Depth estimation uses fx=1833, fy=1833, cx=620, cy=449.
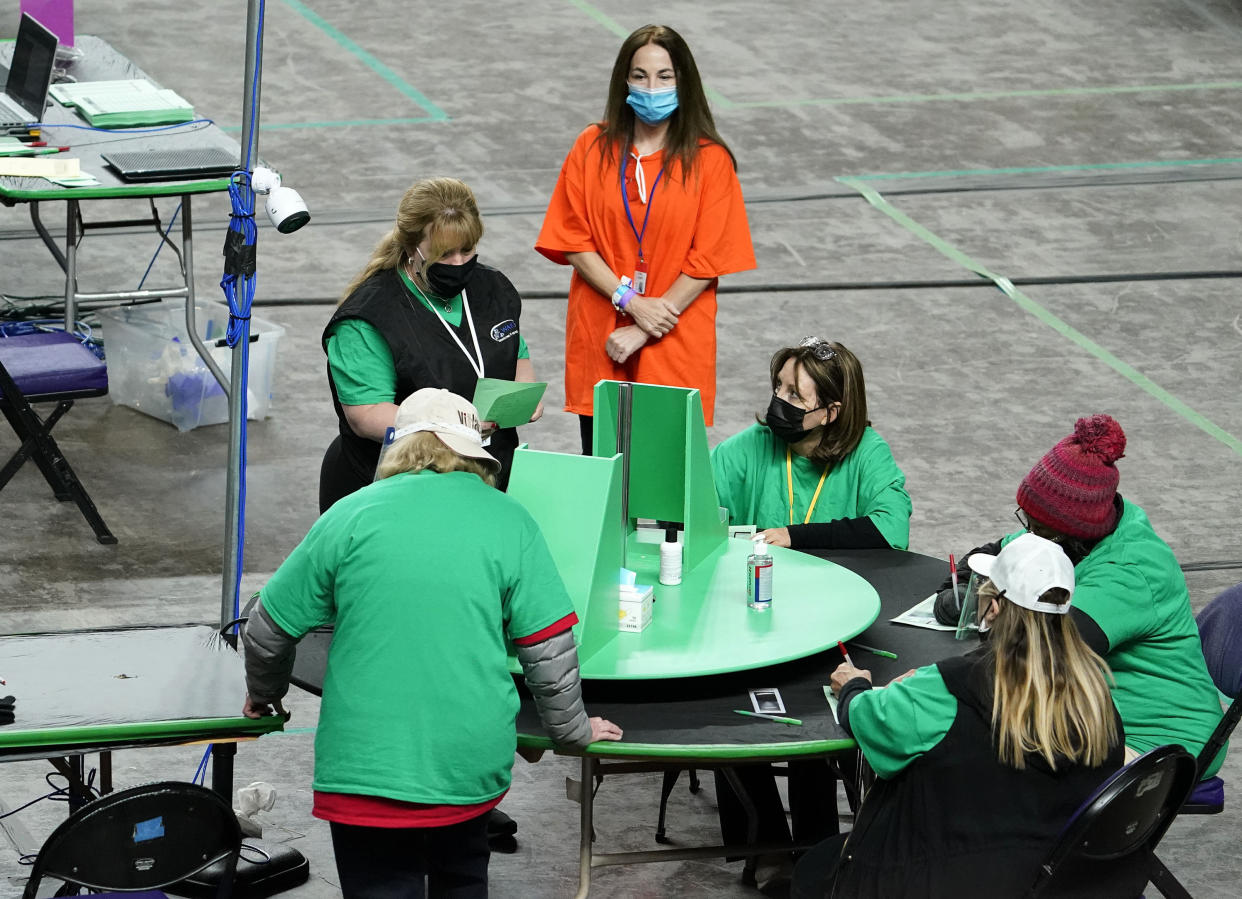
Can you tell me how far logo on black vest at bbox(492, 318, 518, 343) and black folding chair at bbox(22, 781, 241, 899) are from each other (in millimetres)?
1682

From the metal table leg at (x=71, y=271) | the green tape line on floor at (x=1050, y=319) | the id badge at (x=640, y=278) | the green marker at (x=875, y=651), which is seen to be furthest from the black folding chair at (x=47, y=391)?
the green tape line on floor at (x=1050, y=319)

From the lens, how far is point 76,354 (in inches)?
269

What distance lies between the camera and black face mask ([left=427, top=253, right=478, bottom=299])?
16.4ft

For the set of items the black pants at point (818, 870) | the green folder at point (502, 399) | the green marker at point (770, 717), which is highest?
the green folder at point (502, 399)

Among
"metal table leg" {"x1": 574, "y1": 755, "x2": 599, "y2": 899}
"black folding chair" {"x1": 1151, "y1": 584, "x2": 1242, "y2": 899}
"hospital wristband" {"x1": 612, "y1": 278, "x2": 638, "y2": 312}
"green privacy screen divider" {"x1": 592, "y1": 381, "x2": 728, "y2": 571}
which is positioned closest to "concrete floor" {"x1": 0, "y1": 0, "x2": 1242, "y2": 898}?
"metal table leg" {"x1": 574, "y1": 755, "x2": 599, "y2": 899}

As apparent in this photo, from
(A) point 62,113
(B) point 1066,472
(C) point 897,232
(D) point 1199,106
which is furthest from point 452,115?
(B) point 1066,472

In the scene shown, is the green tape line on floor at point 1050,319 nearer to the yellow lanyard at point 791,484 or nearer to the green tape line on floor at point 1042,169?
the green tape line on floor at point 1042,169

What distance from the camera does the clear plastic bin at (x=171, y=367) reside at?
25.3ft

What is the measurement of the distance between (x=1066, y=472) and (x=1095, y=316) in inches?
210

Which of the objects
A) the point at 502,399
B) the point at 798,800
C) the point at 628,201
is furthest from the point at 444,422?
the point at 628,201

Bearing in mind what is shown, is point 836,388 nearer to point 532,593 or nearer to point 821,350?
point 821,350

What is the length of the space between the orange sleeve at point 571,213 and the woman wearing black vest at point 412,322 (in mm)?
873

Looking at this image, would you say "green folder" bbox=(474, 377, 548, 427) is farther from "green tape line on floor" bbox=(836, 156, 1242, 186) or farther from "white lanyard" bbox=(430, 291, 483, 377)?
"green tape line on floor" bbox=(836, 156, 1242, 186)

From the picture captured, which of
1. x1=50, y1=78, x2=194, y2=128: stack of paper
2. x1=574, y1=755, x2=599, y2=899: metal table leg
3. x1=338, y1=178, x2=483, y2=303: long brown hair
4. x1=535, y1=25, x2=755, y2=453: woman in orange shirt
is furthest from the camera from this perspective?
x1=50, y1=78, x2=194, y2=128: stack of paper
